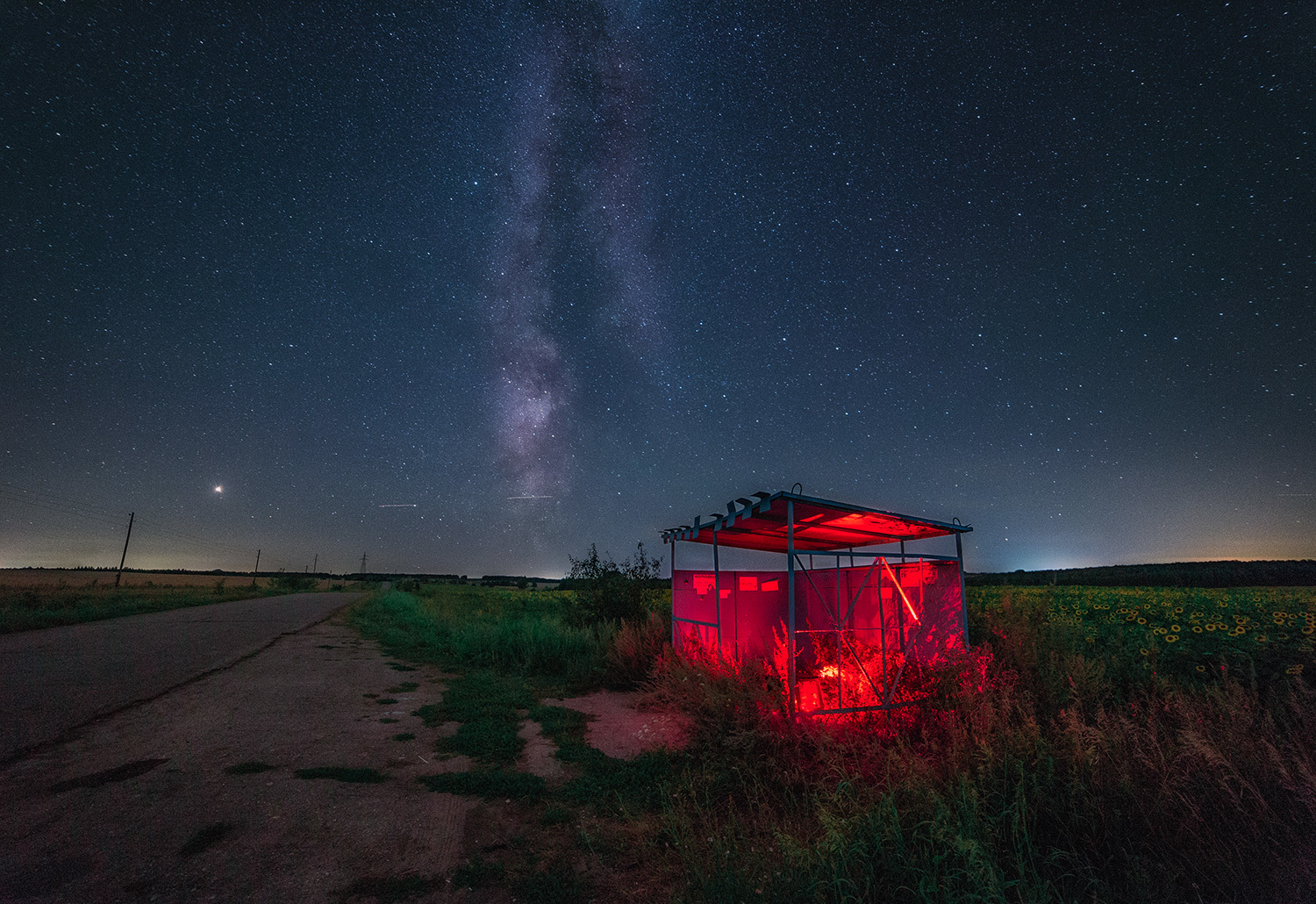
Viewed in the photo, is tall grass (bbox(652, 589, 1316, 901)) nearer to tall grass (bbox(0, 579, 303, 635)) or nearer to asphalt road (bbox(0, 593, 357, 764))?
asphalt road (bbox(0, 593, 357, 764))

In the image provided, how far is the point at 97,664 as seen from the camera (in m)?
11.3

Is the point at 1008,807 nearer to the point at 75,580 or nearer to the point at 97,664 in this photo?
the point at 97,664

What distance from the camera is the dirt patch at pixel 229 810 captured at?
3.73 m

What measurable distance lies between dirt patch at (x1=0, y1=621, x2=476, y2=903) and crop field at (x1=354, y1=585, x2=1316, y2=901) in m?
0.66

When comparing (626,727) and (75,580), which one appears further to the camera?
(75,580)

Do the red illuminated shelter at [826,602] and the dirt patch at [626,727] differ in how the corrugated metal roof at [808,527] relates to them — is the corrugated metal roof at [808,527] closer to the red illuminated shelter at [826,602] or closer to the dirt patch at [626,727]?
the red illuminated shelter at [826,602]

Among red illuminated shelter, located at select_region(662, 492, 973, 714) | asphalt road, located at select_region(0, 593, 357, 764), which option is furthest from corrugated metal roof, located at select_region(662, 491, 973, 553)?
asphalt road, located at select_region(0, 593, 357, 764)

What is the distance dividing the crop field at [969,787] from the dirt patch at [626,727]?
1.02 feet

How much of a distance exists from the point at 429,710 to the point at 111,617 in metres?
22.2

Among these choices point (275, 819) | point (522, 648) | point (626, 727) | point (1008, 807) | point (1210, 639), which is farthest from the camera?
point (522, 648)

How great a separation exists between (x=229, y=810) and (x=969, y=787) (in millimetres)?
6497

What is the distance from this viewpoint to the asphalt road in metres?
7.36

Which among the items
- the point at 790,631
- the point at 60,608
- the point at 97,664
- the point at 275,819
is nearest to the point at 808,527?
the point at 790,631

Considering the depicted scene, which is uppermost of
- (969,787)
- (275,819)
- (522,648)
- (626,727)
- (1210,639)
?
(1210,639)
